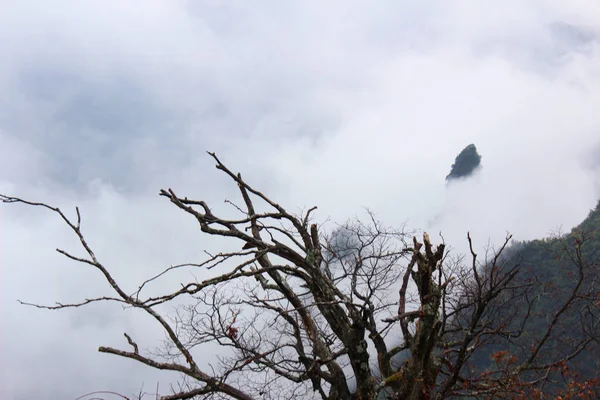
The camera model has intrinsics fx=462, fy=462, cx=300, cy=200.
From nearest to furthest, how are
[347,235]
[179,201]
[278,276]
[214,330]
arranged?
[179,201], [278,276], [214,330], [347,235]

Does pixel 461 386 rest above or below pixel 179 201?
below

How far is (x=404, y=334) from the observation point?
27.4 ft

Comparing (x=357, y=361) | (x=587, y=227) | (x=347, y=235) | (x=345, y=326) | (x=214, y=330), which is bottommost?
(x=357, y=361)

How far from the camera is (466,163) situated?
117812mm

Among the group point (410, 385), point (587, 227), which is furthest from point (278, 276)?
point (587, 227)

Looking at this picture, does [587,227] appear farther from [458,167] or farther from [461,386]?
[458,167]

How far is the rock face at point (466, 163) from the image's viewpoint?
116 meters

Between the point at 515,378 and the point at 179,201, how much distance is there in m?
6.50

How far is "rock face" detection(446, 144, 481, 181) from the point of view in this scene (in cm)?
11600

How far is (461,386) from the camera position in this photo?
7.92 meters

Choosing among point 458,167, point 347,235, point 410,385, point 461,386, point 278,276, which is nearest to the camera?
point 410,385

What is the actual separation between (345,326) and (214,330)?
3.28 m

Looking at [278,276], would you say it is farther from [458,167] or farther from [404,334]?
[458,167]

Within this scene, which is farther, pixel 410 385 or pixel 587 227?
pixel 587 227
